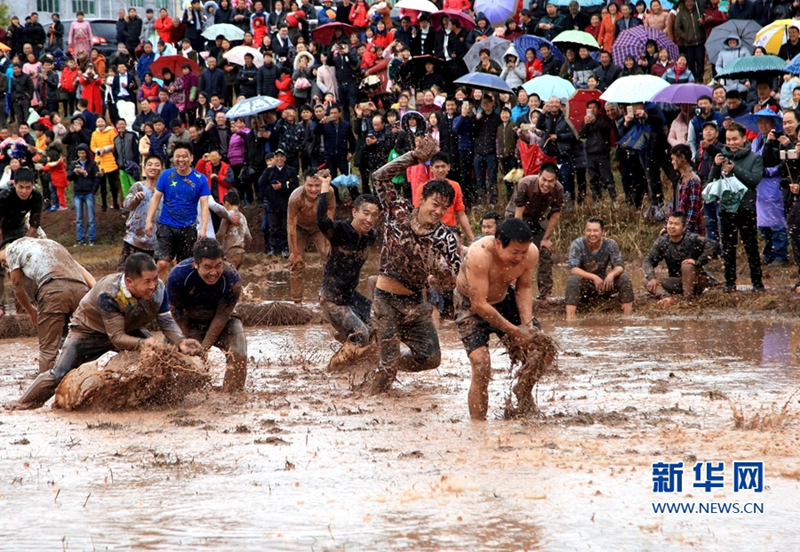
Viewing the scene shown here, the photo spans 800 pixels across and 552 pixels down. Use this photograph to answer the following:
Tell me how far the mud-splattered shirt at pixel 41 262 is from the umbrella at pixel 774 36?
10552 mm

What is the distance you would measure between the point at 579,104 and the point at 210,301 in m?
8.69

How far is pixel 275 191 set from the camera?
617 inches

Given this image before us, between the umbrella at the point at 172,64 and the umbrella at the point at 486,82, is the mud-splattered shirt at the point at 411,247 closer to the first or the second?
the umbrella at the point at 486,82

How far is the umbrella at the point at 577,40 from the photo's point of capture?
15852mm

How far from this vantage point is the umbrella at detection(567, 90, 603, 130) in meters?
14.7

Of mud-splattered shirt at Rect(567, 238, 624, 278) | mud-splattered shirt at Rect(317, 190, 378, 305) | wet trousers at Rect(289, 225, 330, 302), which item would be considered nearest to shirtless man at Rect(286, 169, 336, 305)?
wet trousers at Rect(289, 225, 330, 302)

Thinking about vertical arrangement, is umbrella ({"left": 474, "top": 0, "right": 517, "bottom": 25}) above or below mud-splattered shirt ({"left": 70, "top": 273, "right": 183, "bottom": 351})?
above

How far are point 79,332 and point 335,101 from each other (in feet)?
32.3

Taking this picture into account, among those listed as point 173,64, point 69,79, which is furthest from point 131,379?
point 69,79

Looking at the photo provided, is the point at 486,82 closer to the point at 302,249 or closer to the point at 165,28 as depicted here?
the point at 302,249

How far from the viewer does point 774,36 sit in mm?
14547

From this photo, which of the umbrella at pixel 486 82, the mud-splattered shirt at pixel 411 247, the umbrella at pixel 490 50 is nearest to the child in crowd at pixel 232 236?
the umbrella at pixel 486 82

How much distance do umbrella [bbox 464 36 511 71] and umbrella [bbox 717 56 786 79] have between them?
3955 millimetres

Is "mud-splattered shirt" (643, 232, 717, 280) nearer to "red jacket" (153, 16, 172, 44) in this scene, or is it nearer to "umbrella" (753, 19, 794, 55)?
"umbrella" (753, 19, 794, 55)
